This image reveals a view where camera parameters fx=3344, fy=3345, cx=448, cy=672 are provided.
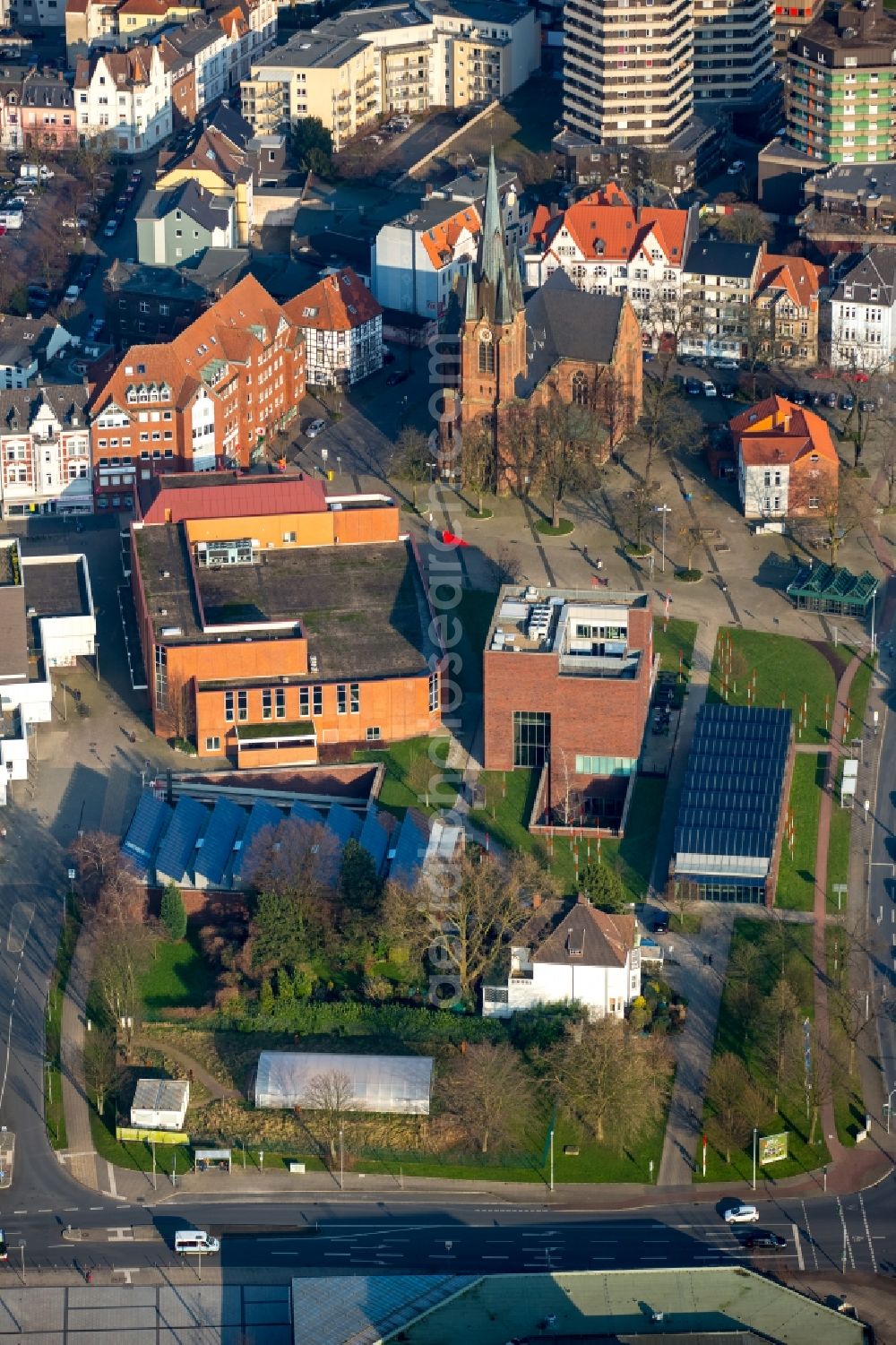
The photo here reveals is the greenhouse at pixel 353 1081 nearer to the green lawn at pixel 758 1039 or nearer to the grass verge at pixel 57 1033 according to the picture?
the grass verge at pixel 57 1033

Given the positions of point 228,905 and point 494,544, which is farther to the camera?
point 494,544

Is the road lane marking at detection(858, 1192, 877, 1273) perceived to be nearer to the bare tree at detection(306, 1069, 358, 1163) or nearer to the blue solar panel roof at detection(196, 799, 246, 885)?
the bare tree at detection(306, 1069, 358, 1163)

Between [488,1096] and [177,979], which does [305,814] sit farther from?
[488,1096]

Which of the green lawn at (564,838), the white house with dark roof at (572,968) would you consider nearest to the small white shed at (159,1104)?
the white house with dark roof at (572,968)

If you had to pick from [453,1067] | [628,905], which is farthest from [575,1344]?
[628,905]

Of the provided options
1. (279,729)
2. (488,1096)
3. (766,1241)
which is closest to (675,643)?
(279,729)

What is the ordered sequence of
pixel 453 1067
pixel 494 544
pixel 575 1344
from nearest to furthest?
pixel 575 1344 → pixel 453 1067 → pixel 494 544

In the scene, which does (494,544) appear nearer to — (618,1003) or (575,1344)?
(618,1003)
